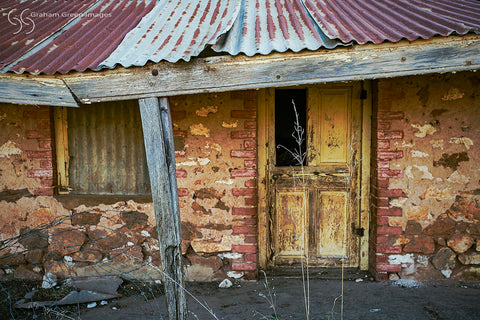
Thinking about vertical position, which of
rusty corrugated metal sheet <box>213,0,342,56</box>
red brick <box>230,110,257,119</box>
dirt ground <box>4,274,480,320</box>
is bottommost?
dirt ground <box>4,274,480,320</box>

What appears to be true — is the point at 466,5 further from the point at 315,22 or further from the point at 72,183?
the point at 72,183

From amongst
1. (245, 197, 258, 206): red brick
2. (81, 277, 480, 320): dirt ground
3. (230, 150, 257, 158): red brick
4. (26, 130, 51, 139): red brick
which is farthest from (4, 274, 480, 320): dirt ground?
(26, 130, 51, 139): red brick

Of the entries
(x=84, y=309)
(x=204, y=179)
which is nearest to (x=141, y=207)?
(x=204, y=179)

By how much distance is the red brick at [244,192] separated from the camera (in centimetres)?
380

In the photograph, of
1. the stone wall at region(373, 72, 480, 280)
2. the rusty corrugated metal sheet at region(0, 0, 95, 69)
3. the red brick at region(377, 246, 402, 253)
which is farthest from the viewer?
the red brick at region(377, 246, 402, 253)

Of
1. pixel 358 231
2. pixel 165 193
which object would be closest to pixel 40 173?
pixel 165 193

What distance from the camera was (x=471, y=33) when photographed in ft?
7.40

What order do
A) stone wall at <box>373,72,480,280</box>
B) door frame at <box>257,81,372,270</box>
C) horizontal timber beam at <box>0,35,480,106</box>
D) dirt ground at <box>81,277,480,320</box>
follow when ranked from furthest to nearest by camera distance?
door frame at <box>257,81,372,270</box>
stone wall at <box>373,72,480,280</box>
dirt ground at <box>81,277,480,320</box>
horizontal timber beam at <box>0,35,480,106</box>

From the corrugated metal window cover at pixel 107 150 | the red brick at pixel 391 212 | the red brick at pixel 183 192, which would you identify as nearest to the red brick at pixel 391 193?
the red brick at pixel 391 212

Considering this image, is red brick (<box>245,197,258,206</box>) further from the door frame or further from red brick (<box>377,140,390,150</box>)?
red brick (<box>377,140,390,150</box>)

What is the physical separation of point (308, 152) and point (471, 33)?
2.03 m

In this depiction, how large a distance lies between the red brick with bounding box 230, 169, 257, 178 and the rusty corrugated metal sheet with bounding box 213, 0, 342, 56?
4.92 feet

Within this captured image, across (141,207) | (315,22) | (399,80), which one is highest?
(315,22)

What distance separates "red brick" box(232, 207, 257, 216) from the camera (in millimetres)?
3809
